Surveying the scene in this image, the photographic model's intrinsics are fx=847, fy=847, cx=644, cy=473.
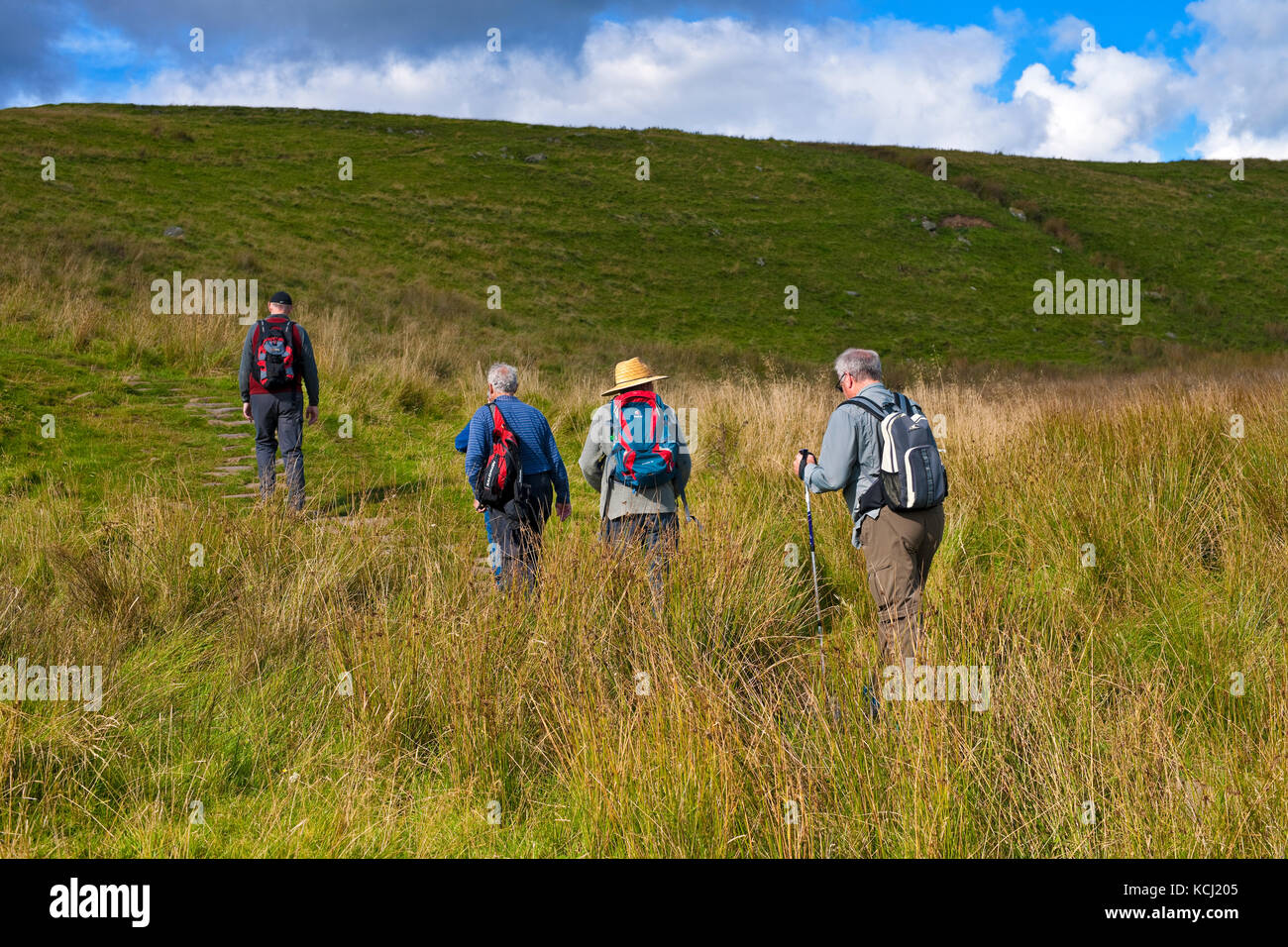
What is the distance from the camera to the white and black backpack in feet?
13.4

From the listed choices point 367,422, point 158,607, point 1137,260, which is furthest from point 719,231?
point 158,607

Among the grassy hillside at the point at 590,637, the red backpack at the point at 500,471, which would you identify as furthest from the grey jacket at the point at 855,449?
the red backpack at the point at 500,471

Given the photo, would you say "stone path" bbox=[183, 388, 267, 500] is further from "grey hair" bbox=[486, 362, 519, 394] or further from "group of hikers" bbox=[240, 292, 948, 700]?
"grey hair" bbox=[486, 362, 519, 394]

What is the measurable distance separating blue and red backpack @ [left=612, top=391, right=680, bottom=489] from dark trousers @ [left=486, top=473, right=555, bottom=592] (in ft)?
2.04

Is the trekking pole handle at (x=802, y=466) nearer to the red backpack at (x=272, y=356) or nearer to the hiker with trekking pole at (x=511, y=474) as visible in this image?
the hiker with trekking pole at (x=511, y=474)

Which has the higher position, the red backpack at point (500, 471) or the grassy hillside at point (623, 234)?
the grassy hillside at point (623, 234)

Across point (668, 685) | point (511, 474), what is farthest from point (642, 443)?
point (668, 685)

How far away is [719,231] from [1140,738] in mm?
39303

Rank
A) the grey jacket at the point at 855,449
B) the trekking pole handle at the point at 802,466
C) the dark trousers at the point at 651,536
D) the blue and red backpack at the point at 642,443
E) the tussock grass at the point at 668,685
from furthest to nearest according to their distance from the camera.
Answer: the blue and red backpack at the point at 642,443 → the dark trousers at the point at 651,536 → the trekking pole handle at the point at 802,466 → the grey jacket at the point at 855,449 → the tussock grass at the point at 668,685

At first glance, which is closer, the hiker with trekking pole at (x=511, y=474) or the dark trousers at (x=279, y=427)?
the hiker with trekking pole at (x=511, y=474)

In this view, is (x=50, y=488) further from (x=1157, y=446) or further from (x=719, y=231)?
(x=719, y=231)

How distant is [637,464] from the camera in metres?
5.16

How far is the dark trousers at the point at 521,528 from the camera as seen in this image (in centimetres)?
532

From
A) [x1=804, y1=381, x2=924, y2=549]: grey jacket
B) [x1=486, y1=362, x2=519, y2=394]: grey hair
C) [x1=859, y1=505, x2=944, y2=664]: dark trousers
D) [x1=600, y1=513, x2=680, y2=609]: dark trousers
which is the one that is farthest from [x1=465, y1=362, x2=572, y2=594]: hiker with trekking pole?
[x1=859, y1=505, x2=944, y2=664]: dark trousers
